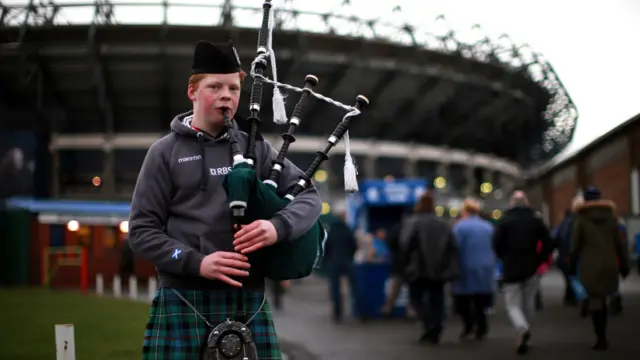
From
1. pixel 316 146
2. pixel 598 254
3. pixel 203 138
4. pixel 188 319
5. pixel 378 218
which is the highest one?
pixel 316 146

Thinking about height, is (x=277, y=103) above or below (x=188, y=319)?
above

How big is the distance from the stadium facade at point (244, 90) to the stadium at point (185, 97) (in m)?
0.07

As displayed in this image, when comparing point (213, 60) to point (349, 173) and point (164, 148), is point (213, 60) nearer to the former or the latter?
point (164, 148)

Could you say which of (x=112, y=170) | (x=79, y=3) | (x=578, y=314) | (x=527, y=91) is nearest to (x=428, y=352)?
(x=578, y=314)

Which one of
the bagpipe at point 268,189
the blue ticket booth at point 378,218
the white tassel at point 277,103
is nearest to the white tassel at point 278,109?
the white tassel at point 277,103

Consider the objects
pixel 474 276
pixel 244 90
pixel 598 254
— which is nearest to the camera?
pixel 598 254

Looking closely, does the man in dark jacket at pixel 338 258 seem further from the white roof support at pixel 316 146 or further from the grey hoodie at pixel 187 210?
the white roof support at pixel 316 146

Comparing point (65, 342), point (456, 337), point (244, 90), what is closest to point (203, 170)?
point (65, 342)

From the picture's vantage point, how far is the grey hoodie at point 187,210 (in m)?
3.17

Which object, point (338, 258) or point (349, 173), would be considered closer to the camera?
point (349, 173)

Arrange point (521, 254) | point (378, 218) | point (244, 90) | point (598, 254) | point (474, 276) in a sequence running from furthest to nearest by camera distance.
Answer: point (244, 90) → point (378, 218) → point (474, 276) → point (521, 254) → point (598, 254)

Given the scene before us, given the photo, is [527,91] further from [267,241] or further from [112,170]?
[267,241]

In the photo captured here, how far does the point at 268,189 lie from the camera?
315cm

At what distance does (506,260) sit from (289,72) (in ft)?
104
